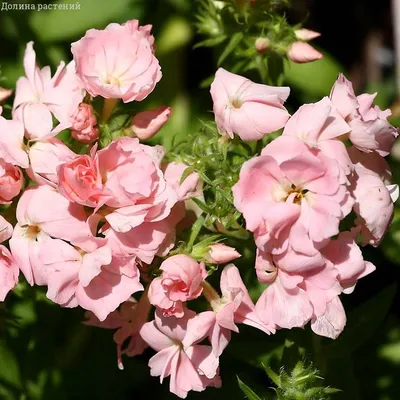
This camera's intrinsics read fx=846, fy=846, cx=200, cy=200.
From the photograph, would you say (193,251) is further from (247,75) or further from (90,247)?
(247,75)

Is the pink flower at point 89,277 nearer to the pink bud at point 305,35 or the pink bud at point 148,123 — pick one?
the pink bud at point 148,123

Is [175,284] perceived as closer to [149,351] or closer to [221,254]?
[221,254]

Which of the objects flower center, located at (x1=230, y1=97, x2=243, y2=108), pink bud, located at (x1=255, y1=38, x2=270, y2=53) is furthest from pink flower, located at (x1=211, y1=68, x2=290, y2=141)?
pink bud, located at (x1=255, y1=38, x2=270, y2=53)

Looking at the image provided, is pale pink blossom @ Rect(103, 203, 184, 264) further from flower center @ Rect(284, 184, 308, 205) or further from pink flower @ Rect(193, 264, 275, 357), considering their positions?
flower center @ Rect(284, 184, 308, 205)

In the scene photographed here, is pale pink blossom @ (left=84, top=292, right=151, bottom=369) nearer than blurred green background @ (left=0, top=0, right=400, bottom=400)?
Yes

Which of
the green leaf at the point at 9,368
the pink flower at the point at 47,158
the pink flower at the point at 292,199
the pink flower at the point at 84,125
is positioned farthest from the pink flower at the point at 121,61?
the green leaf at the point at 9,368

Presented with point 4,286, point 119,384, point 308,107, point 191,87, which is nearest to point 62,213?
point 4,286
